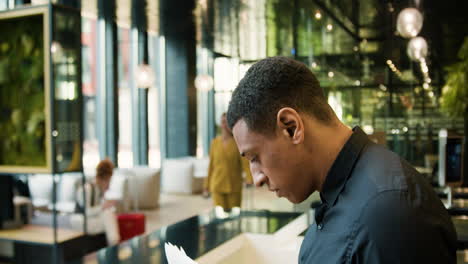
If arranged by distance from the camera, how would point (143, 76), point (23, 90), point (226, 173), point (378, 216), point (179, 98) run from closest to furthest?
point (378, 216), point (23, 90), point (226, 173), point (143, 76), point (179, 98)

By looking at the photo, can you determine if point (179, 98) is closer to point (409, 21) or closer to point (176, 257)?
point (409, 21)

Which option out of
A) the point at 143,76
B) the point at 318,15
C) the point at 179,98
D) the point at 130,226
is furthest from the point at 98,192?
the point at 179,98

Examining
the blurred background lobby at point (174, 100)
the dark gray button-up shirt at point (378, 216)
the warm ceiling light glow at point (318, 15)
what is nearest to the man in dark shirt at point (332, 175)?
the dark gray button-up shirt at point (378, 216)

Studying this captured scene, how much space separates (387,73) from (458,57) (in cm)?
138

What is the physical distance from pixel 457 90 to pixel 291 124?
663 cm

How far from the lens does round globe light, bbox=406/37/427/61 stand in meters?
6.83

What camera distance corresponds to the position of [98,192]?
559cm

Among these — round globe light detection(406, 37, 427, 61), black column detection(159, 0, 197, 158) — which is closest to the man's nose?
round globe light detection(406, 37, 427, 61)

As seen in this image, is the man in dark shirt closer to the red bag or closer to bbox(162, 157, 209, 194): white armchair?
the red bag

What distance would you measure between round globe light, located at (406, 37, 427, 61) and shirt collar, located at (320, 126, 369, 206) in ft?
20.5

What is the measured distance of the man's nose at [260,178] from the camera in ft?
3.47

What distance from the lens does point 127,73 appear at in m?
11.3

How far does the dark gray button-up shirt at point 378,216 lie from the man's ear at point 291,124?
8 cm

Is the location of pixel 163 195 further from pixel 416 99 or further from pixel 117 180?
pixel 416 99
